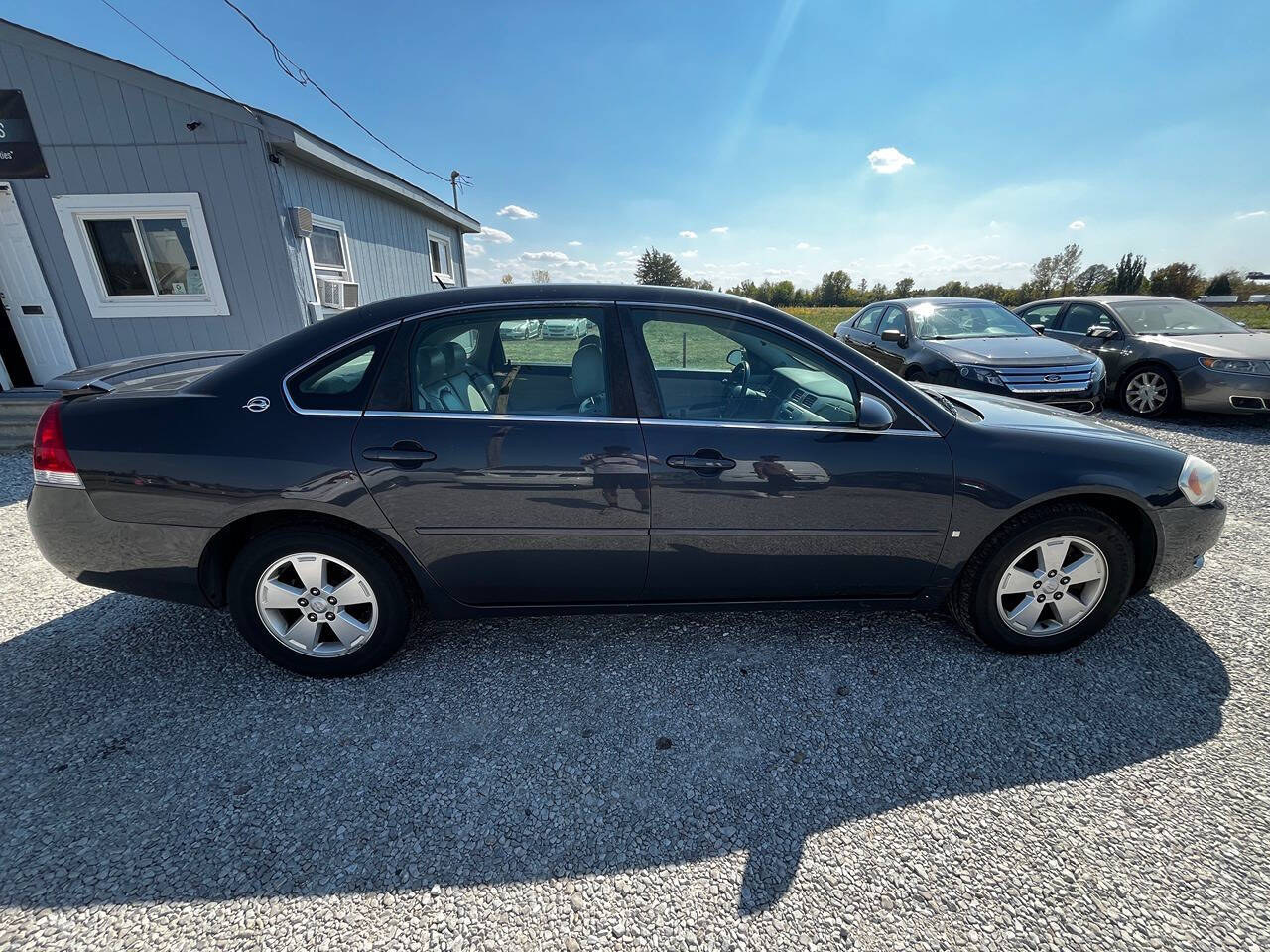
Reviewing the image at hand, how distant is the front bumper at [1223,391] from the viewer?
6.16 m

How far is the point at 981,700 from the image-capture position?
228 cm

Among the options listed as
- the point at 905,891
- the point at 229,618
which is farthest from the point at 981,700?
the point at 229,618

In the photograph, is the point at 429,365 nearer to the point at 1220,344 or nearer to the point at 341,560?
the point at 341,560

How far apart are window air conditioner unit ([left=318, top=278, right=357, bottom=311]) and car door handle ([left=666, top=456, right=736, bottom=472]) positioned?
7197 millimetres

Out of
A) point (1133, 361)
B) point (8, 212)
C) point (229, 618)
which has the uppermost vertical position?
point (8, 212)

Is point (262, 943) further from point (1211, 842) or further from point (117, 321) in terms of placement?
point (117, 321)

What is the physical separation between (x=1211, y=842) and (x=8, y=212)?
1083 cm

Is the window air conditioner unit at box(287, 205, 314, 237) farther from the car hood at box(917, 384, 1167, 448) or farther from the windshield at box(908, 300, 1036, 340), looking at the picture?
the windshield at box(908, 300, 1036, 340)

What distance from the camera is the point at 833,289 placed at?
2095 inches

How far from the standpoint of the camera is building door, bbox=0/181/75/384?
6.31m

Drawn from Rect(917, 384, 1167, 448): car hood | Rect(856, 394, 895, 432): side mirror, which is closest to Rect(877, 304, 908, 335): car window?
Rect(917, 384, 1167, 448): car hood

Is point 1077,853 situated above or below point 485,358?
below

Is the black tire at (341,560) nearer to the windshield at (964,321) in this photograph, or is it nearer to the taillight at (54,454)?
the taillight at (54,454)

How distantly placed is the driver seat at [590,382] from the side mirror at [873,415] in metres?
1.03
